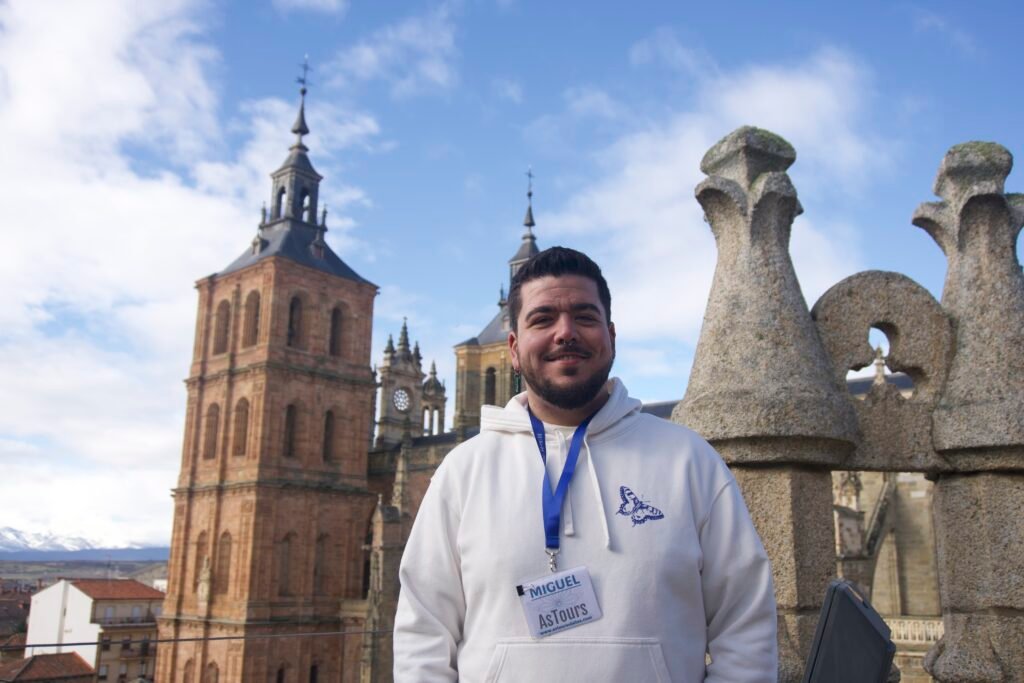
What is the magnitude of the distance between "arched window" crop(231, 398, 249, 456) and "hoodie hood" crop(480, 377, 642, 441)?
120ft

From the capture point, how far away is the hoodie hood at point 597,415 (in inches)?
85.2

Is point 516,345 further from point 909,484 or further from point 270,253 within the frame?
point 270,253

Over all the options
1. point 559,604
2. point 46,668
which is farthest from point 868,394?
point 46,668

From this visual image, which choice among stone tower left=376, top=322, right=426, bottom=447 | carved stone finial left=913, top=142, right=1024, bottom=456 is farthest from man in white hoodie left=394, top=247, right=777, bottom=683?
stone tower left=376, top=322, right=426, bottom=447

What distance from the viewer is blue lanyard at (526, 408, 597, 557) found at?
6.47ft

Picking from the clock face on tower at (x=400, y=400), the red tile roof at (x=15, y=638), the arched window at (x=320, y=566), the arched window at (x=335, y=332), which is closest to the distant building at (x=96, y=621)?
the red tile roof at (x=15, y=638)

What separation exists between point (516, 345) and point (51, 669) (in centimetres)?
3718

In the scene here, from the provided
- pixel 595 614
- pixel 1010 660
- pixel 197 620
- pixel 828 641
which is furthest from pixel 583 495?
pixel 197 620

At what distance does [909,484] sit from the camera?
26031 millimetres

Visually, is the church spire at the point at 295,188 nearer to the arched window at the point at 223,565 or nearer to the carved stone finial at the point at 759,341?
the arched window at the point at 223,565

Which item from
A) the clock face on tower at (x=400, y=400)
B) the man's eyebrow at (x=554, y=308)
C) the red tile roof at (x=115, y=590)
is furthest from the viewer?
the clock face on tower at (x=400, y=400)

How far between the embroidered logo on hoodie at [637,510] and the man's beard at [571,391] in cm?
26

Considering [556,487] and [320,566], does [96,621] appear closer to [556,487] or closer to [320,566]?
[320,566]

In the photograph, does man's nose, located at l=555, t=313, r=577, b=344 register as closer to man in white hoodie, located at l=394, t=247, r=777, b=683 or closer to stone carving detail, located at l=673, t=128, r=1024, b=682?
man in white hoodie, located at l=394, t=247, r=777, b=683
